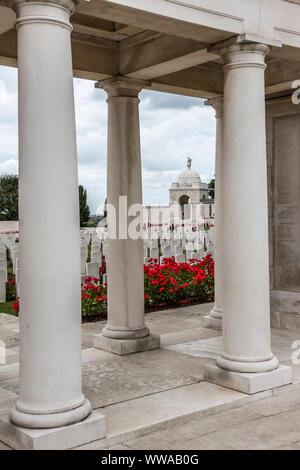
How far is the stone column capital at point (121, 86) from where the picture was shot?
33.7 feet

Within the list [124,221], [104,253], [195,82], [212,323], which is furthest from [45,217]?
[104,253]

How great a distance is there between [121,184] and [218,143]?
326 centimetres

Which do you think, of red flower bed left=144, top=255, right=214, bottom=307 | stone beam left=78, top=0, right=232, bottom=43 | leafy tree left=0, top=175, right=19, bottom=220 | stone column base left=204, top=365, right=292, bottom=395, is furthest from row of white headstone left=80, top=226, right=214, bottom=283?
leafy tree left=0, top=175, right=19, bottom=220

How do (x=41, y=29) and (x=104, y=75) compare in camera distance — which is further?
(x=104, y=75)

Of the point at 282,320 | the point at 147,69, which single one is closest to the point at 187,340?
the point at 282,320

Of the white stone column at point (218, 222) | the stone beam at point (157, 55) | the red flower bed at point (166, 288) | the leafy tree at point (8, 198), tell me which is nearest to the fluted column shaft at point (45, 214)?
the stone beam at point (157, 55)

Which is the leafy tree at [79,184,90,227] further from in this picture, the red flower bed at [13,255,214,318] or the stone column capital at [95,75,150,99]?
the stone column capital at [95,75,150,99]

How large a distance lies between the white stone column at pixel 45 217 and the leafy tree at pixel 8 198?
6413cm

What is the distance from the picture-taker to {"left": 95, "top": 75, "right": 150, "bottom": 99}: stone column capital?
1026 cm

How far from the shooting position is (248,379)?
8.12 metres

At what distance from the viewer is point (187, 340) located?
11.8 m

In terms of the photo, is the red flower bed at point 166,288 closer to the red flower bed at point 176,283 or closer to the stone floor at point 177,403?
the red flower bed at point 176,283
